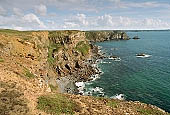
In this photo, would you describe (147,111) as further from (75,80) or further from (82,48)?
(82,48)

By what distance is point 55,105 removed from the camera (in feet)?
76.7

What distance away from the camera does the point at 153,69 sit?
91.0 metres

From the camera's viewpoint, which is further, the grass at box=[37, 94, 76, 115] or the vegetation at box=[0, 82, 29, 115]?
the grass at box=[37, 94, 76, 115]

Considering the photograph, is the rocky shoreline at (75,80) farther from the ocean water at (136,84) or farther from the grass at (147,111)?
the grass at (147,111)

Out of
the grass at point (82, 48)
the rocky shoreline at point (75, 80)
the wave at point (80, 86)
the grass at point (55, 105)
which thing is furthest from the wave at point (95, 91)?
the grass at point (82, 48)

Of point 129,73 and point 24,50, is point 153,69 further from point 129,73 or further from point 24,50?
point 24,50

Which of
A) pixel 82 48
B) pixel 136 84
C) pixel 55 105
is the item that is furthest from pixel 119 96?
pixel 82 48

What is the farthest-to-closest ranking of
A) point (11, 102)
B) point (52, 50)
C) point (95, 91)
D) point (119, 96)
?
1. point (52, 50)
2. point (95, 91)
3. point (119, 96)
4. point (11, 102)

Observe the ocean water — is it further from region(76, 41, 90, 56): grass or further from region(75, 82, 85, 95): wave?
region(76, 41, 90, 56): grass

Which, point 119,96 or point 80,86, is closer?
point 119,96

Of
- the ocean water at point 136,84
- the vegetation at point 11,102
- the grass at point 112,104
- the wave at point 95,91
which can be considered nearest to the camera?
the vegetation at point 11,102

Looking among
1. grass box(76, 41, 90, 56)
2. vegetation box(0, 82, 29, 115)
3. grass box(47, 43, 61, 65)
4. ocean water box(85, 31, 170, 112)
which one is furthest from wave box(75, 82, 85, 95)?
grass box(76, 41, 90, 56)

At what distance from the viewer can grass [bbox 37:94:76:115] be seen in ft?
73.6

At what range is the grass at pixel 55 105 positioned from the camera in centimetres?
2244
